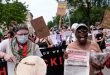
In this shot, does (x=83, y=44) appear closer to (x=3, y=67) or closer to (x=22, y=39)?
(x=22, y=39)

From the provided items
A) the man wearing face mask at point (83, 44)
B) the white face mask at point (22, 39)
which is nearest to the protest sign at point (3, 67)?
the white face mask at point (22, 39)

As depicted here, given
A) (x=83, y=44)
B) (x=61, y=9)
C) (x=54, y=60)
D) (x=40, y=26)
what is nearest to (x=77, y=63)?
(x=83, y=44)

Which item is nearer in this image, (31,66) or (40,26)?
(31,66)

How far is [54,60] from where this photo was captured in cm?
969

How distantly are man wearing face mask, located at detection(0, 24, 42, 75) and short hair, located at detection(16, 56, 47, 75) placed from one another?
0.97 ft

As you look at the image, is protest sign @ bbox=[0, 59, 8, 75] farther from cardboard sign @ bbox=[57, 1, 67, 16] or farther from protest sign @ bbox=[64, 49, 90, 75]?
cardboard sign @ bbox=[57, 1, 67, 16]

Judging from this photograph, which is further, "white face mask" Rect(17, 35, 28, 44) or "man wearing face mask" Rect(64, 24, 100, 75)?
"man wearing face mask" Rect(64, 24, 100, 75)

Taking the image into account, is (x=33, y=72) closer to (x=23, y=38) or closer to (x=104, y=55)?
(x=23, y=38)

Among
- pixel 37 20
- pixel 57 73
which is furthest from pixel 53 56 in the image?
pixel 37 20

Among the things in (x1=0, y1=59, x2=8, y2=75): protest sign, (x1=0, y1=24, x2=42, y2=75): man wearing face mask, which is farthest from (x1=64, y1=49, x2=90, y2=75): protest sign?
(x1=0, y1=59, x2=8, y2=75): protest sign

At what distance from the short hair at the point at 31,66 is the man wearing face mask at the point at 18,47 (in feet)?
0.97

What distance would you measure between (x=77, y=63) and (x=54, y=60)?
2553 mm

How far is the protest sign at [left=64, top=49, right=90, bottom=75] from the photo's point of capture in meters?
7.10

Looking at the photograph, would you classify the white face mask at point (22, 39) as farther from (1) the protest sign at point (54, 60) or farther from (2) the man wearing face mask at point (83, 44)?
(1) the protest sign at point (54, 60)
